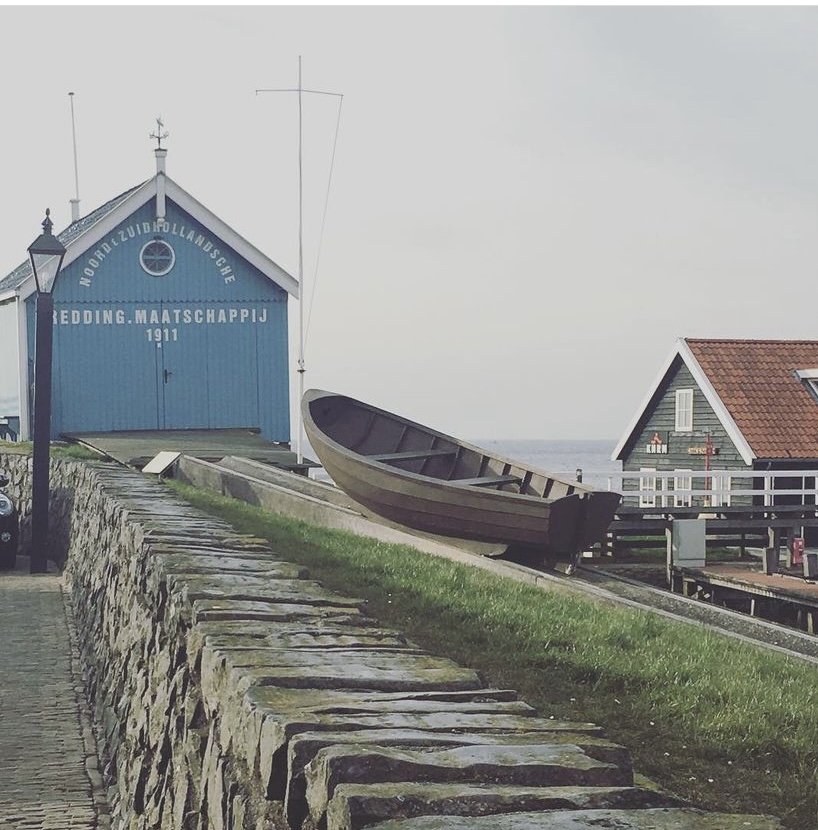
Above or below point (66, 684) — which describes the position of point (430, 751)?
above

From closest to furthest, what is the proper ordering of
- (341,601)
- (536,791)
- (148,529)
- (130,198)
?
(536,791), (341,601), (148,529), (130,198)

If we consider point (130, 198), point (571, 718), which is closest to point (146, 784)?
point (571, 718)

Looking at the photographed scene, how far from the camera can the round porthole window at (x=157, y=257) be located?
92.8 ft

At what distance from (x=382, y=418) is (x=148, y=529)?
13156 mm

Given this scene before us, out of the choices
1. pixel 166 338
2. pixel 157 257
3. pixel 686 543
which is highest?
pixel 157 257

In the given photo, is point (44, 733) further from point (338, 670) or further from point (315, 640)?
point (338, 670)

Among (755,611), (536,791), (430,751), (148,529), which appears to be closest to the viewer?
(536,791)

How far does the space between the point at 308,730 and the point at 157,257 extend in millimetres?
25372

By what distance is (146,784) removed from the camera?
284 inches

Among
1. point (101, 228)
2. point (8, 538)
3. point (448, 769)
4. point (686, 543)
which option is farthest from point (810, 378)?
point (448, 769)

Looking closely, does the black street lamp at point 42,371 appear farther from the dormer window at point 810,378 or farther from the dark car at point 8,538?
the dormer window at point 810,378

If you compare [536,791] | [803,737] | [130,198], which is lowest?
[803,737]

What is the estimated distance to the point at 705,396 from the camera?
3800 cm

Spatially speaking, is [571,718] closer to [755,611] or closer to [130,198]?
[755,611]
